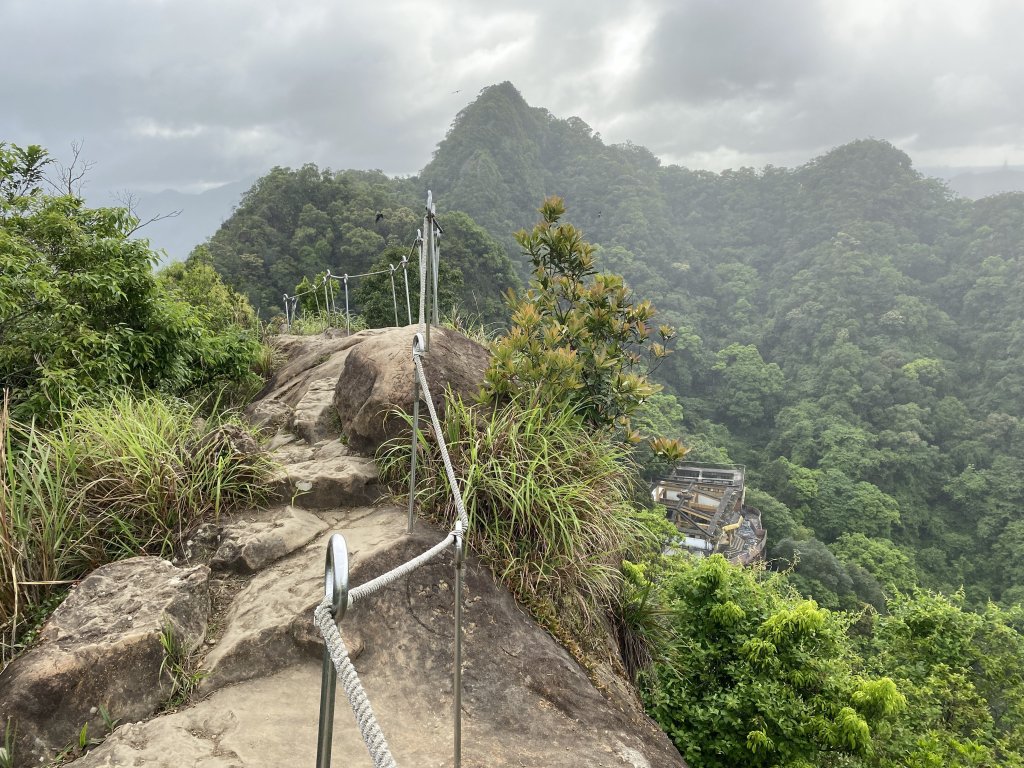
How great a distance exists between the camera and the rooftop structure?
27922 mm

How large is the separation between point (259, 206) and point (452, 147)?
3940cm

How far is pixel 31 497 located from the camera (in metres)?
3.02

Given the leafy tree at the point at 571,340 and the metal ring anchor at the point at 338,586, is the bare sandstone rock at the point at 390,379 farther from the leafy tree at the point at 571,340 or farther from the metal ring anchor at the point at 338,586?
the metal ring anchor at the point at 338,586

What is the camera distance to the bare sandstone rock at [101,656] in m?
2.07


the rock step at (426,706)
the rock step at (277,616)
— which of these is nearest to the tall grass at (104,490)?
the rock step at (277,616)

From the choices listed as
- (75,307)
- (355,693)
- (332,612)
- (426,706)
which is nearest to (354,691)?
(355,693)

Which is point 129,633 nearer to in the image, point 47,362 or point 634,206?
point 47,362

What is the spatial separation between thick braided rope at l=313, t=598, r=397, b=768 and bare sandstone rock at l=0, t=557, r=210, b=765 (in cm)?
188

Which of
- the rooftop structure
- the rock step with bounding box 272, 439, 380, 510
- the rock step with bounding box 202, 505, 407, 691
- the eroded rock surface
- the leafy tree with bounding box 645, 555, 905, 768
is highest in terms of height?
the rock step with bounding box 272, 439, 380, 510

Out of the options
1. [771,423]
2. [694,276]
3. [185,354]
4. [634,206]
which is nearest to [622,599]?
[185,354]

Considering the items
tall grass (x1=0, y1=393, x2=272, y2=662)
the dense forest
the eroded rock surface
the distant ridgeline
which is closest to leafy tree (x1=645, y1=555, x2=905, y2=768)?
the dense forest

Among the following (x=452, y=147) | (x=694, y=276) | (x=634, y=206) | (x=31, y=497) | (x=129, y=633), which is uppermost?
(x=452, y=147)

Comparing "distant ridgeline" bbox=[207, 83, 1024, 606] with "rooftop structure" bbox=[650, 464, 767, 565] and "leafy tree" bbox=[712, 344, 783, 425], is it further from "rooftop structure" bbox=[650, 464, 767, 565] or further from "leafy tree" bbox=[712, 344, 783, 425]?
"rooftop structure" bbox=[650, 464, 767, 565]

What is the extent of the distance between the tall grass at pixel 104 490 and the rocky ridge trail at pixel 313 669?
0.23 meters
